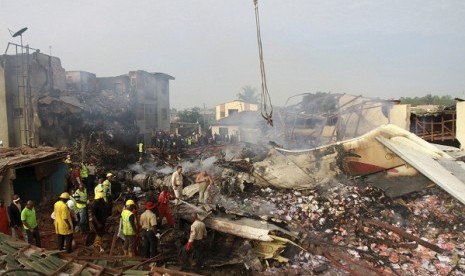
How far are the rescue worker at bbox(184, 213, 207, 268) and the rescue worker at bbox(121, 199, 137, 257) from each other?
1.04 metres

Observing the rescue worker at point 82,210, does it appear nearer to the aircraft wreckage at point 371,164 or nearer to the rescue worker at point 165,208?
the rescue worker at point 165,208

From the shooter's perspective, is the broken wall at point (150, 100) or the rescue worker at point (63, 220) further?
the broken wall at point (150, 100)

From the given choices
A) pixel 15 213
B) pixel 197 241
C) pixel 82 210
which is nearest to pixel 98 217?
pixel 82 210

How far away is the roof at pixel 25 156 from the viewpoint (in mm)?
9047

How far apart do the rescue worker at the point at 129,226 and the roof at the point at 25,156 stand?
416cm

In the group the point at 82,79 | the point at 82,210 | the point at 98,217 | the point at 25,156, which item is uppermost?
the point at 82,79

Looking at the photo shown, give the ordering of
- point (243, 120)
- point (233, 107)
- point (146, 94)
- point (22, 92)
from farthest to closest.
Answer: point (233, 107), point (243, 120), point (146, 94), point (22, 92)

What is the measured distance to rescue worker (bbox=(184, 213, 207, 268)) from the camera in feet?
21.7

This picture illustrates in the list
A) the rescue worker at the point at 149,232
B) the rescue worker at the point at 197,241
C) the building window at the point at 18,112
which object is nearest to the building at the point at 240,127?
the building window at the point at 18,112

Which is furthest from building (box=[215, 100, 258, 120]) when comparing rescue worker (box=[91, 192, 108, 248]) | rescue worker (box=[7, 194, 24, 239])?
rescue worker (box=[7, 194, 24, 239])

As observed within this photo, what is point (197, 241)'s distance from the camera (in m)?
6.73

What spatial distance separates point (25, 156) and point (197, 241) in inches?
240

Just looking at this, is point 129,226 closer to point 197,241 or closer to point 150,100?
point 197,241

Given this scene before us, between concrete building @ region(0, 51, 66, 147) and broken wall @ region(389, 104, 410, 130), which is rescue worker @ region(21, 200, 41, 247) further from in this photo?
broken wall @ region(389, 104, 410, 130)
